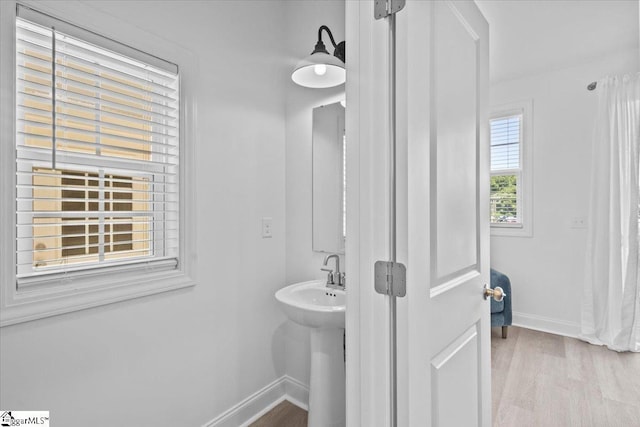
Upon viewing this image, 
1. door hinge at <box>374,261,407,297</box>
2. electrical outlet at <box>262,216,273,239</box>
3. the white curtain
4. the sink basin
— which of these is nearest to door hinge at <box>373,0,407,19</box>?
door hinge at <box>374,261,407,297</box>

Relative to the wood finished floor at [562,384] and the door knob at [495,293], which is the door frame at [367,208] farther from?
the wood finished floor at [562,384]

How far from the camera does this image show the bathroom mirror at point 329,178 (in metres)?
1.86

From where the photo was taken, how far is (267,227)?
1963 mm

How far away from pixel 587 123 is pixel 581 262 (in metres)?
1.31

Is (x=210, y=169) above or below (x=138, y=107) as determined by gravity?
below

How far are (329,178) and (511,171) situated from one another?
8.52ft

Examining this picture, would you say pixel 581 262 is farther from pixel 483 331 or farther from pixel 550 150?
pixel 483 331

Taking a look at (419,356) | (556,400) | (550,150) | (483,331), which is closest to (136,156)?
(419,356)

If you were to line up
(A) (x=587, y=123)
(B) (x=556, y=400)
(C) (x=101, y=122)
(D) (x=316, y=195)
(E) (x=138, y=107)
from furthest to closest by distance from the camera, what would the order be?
(A) (x=587, y=123) < (B) (x=556, y=400) < (D) (x=316, y=195) < (E) (x=138, y=107) < (C) (x=101, y=122)

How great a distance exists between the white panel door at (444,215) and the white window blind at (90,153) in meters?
1.13

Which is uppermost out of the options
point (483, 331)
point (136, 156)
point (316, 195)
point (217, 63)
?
point (217, 63)

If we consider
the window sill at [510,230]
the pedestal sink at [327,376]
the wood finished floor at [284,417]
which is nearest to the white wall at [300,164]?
the wood finished floor at [284,417]

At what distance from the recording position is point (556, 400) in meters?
2.08

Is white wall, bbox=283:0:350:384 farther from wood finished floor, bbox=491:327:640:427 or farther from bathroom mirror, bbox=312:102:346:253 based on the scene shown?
wood finished floor, bbox=491:327:640:427
